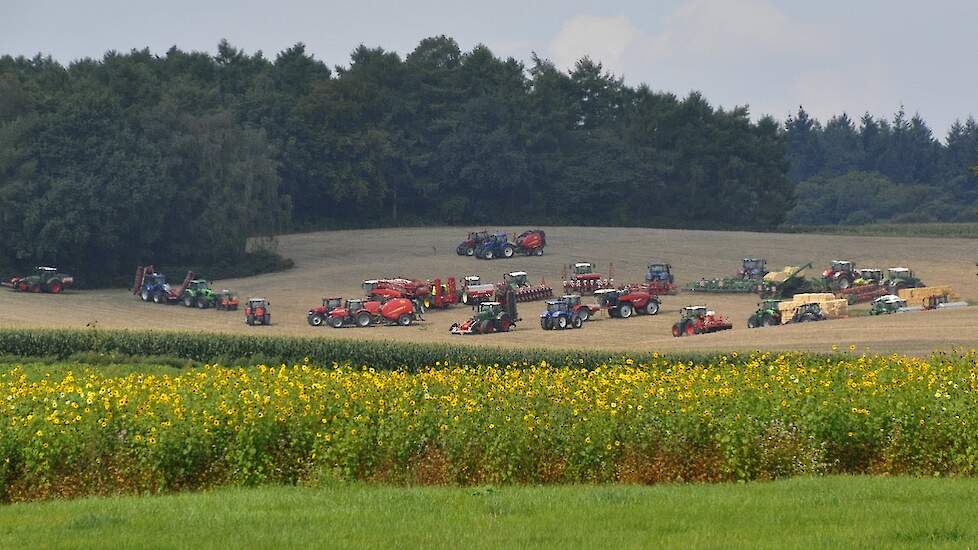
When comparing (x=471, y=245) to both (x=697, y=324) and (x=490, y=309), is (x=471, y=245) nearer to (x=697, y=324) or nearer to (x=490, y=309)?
(x=490, y=309)

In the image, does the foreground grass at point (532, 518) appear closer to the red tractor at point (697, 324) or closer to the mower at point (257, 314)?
the red tractor at point (697, 324)

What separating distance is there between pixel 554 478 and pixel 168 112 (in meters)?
74.9

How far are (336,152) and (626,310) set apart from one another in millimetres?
52001

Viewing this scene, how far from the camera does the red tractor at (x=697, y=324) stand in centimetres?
5988

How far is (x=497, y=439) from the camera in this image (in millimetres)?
18219

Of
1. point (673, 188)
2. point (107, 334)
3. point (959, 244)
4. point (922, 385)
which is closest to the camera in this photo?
point (922, 385)

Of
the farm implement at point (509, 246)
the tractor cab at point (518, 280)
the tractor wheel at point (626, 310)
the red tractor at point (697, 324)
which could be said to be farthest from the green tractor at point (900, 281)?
the farm implement at point (509, 246)

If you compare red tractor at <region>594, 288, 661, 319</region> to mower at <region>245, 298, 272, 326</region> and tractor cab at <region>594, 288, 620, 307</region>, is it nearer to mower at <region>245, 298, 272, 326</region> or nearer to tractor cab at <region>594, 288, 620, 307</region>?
tractor cab at <region>594, 288, 620, 307</region>

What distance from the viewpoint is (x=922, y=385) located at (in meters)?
20.0

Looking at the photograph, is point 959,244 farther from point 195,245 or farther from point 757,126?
point 195,245

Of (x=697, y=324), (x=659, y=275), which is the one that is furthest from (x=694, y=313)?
(x=659, y=275)

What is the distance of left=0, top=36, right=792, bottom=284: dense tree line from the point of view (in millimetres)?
83375

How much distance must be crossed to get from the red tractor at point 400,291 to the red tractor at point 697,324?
16.6m

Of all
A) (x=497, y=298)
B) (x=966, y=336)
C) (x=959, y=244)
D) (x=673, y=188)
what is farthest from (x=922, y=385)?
(x=673, y=188)
